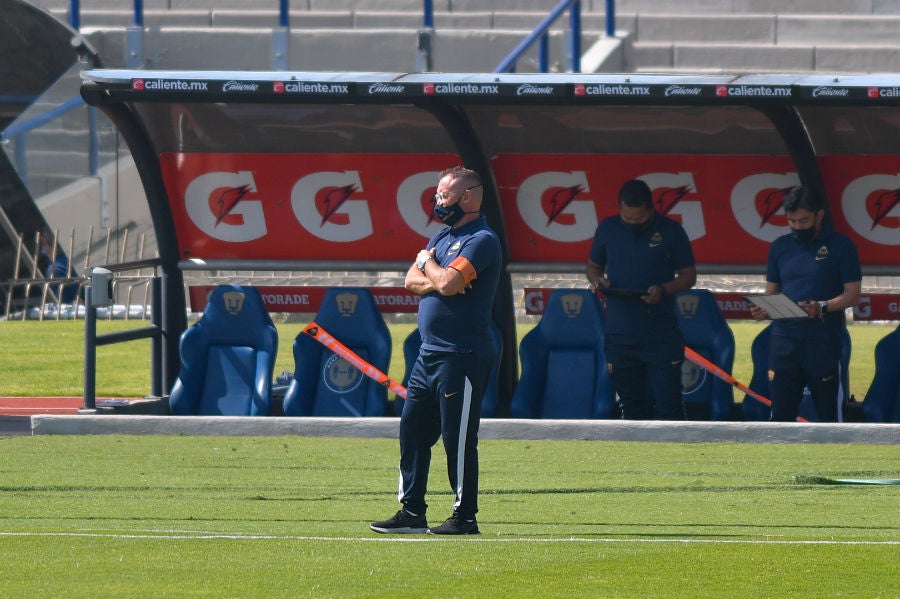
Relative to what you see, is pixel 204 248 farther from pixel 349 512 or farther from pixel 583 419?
pixel 349 512

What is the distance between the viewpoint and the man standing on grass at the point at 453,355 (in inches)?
303

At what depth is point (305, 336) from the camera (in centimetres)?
1276

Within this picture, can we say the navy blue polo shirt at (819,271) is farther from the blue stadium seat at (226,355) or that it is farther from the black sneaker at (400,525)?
the black sneaker at (400,525)

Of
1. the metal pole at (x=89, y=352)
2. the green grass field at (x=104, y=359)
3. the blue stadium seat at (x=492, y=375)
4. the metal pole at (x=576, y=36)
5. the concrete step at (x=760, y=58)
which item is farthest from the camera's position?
the concrete step at (x=760, y=58)

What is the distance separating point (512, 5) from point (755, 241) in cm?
1625

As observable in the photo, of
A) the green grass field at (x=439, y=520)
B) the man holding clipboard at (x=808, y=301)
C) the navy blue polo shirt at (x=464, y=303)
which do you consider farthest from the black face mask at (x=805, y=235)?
the navy blue polo shirt at (x=464, y=303)

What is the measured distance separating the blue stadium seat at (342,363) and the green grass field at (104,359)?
11.7 feet

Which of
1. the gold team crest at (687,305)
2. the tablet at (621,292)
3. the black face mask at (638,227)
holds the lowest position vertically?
the gold team crest at (687,305)

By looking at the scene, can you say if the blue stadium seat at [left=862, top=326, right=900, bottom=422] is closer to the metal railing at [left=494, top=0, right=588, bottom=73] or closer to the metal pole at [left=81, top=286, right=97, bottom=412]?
the metal pole at [left=81, top=286, right=97, bottom=412]

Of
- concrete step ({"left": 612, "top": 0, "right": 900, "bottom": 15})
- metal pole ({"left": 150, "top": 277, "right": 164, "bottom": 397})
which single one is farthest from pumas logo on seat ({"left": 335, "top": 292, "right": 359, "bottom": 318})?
concrete step ({"left": 612, "top": 0, "right": 900, "bottom": 15})

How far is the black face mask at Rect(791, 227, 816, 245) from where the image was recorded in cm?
1137

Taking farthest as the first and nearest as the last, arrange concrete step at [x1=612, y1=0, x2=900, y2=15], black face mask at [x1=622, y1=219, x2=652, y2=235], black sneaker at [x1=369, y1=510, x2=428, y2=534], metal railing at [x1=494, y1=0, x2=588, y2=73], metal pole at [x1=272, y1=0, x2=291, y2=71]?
concrete step at [x1=612, y1=0, x2=900, y2=15], metal pole at [x1=272, y1=0, x2=291, y2=71], metal railing at [x1=494, y1=0, x2=588, y2=73], black face mask at [x1=622, y1=219, x2=652, y2=235], black sneaker at [x1=369, y1=510, x2=428, y2=534]

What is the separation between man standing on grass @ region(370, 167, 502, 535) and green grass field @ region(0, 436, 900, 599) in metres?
0.23

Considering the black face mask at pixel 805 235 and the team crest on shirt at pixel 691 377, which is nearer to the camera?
the black face mask at pixel 805 235
